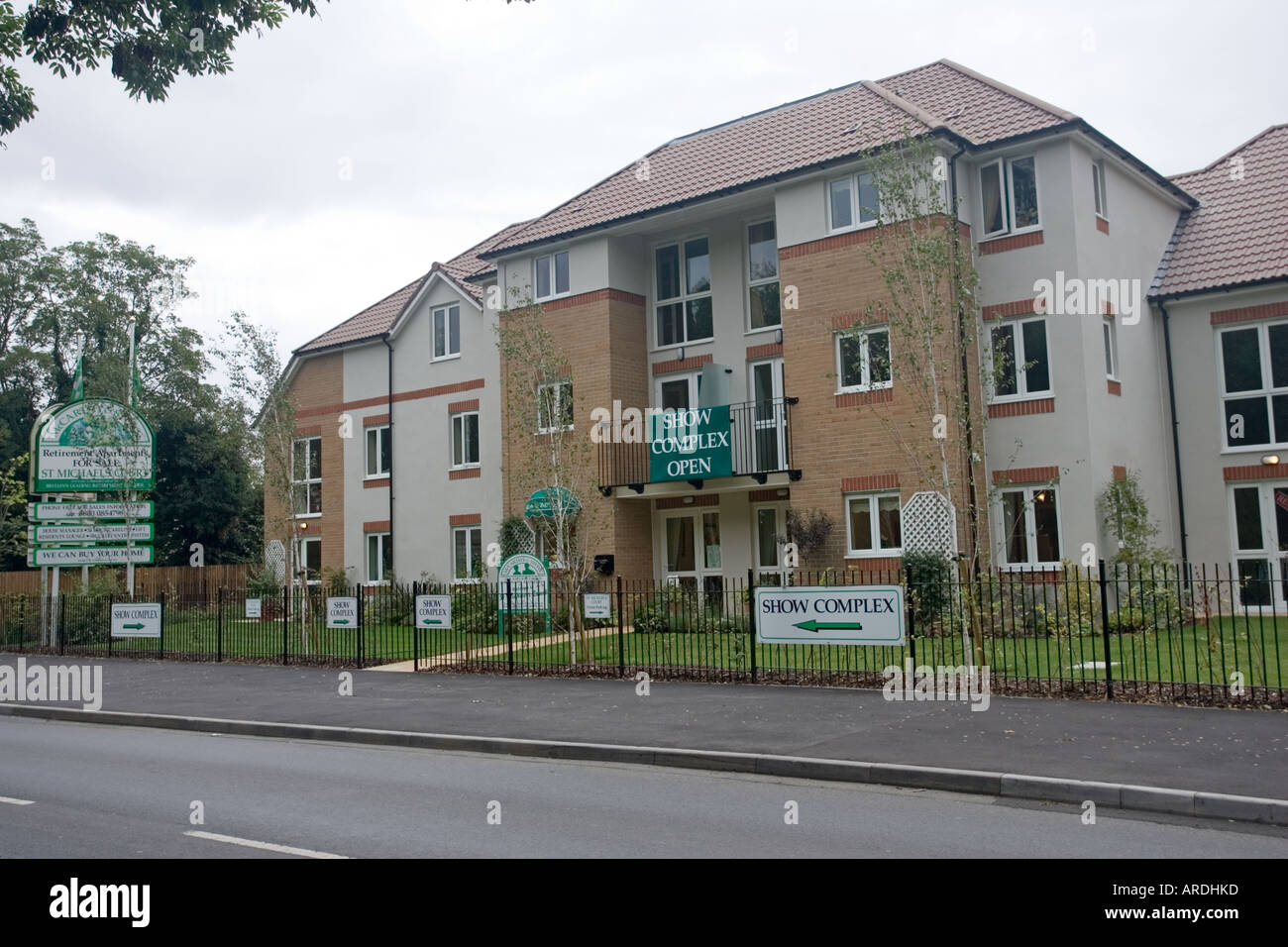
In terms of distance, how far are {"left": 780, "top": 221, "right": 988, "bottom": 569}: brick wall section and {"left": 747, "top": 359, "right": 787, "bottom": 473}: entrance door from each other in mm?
378

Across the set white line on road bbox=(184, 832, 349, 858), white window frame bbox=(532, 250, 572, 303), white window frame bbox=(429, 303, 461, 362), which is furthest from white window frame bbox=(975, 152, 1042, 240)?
white line on road bbox=(184, 832, 349, 858)

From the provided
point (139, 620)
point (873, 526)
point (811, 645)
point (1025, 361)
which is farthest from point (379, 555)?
point (811, 645)

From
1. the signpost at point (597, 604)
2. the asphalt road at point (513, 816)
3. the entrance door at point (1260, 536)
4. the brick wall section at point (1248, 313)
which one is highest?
the brick wall section at point (1248, 313)

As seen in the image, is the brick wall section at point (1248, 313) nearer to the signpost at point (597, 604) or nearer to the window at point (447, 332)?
the signpost at point (597, 604)

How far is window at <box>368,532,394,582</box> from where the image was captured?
31.2m

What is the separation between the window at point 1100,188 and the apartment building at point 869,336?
0.08 metres

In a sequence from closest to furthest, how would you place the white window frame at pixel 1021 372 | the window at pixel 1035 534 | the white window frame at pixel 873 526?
1. the window at pixel 1035 534
2. the white window frame at pixel 1021 372
3. the white window frame at pixel 873 526

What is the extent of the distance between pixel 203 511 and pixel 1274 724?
4078 cm

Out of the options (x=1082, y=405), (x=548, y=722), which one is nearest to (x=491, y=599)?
(x=548, y=722)

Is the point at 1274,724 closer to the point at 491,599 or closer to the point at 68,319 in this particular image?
the point at 491,599

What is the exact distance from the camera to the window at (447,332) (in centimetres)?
3031

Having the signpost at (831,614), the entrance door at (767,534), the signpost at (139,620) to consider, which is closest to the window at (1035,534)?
the entrance door at (767,534)

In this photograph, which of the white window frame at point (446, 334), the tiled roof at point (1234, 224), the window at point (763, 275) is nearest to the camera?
the tiled roof at point (1234, 224)

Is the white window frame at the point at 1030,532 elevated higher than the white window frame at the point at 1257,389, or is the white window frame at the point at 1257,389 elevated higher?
the white window frame at the point at 1257,389
